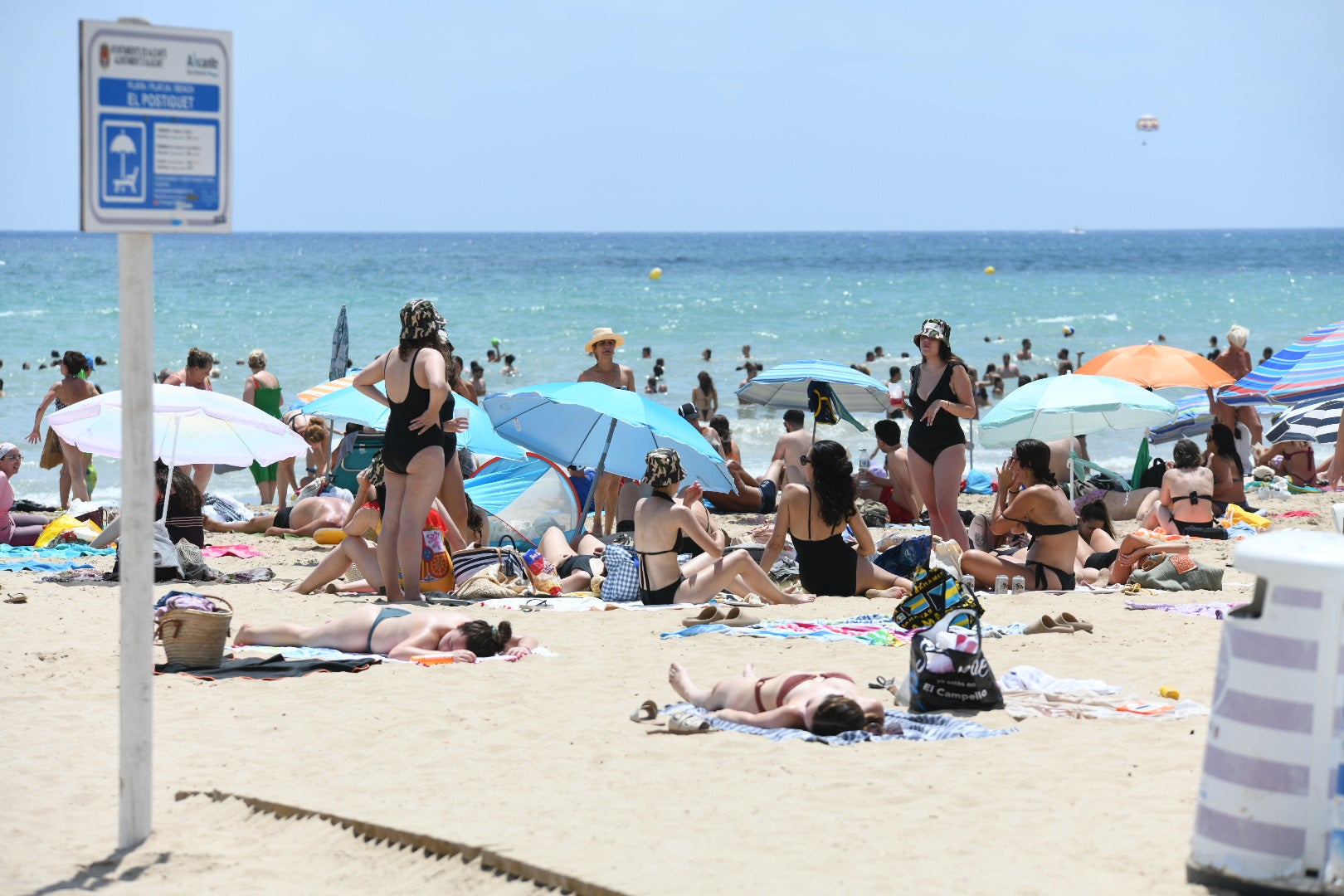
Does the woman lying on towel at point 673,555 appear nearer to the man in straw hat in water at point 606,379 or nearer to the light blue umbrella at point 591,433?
the light blue umbrella at point 591,433

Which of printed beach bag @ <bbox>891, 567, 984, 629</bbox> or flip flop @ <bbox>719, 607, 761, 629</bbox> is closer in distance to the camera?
printed beach bag @ <bbox>891, 567, 984, 629</bbox>

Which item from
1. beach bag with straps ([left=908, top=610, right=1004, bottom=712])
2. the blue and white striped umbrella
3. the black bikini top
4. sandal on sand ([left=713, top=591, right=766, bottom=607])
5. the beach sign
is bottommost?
sandal on sand ([left=713, top=591, right=766, bottom=607])

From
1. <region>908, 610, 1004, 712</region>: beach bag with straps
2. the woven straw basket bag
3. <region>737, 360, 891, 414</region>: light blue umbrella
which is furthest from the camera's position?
<region>737, 360, 891, 414</region>: light blue umbrella

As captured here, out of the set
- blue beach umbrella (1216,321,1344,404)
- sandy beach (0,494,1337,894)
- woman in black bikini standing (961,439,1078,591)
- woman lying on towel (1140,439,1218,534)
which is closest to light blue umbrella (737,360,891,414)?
woman lying on towel (1140,439,1218,534)

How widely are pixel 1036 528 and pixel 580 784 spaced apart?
3.81m

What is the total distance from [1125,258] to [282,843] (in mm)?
84486

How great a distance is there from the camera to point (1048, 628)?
19.8ft

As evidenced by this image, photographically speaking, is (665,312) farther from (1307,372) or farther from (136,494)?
(136,494)

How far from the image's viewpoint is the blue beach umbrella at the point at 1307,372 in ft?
27.3

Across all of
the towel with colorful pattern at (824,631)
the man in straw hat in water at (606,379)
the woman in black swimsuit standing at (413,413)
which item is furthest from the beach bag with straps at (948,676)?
the man in straw hat in water at (606,379)

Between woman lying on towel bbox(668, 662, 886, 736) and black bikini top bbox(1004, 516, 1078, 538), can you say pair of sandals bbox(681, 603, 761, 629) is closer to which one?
woman lying on towel bbox(668, 662, 886, 736)

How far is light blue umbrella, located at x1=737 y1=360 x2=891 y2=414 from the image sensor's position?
10328mm

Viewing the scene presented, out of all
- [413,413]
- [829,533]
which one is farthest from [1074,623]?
[413,413]

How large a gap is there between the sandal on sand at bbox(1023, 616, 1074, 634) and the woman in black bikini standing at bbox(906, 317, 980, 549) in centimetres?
173
